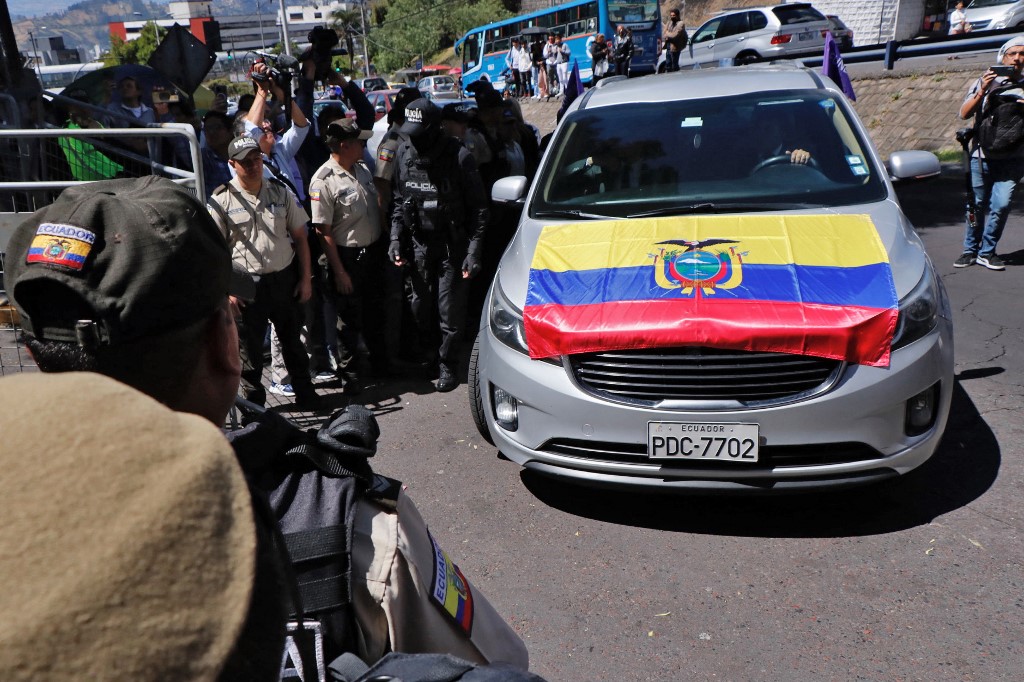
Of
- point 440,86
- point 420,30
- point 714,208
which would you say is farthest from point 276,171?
point 420,30

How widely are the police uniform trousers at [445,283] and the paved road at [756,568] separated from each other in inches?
41.8

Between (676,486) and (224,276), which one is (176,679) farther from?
(676,486)

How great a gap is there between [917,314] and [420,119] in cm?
326

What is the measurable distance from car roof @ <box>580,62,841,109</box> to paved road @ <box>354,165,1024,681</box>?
7.21 ft

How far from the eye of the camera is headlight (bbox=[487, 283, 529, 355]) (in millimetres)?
4020

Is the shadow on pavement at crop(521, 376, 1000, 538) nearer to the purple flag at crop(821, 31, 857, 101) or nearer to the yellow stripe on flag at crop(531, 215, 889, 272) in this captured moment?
the yellow stripe on flag at crop(531, 215, 889, 272)

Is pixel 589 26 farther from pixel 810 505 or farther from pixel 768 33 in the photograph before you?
pixel 810 505

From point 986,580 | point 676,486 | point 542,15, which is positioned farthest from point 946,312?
point 542,15

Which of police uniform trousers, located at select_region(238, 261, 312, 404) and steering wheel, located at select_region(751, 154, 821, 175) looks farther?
police uniform trousers, located at select_region(238, 261, 312, 404)

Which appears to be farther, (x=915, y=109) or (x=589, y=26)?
(x=589, y=26)

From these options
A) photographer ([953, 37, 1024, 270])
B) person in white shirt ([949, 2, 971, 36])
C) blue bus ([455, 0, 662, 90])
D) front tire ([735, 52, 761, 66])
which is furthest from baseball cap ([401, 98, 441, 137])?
blue bus ([455, 0, 662, 90])

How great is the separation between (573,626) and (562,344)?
3.82 ft

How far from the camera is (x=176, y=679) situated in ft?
1.72

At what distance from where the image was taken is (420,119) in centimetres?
559
